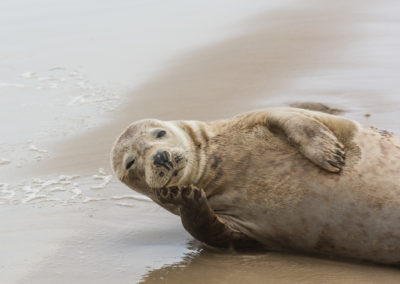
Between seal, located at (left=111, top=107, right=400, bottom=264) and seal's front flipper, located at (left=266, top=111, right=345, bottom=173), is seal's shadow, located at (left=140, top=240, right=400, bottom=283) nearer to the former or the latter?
seal, located at (left=111, top=107, right=400, bottom=264)

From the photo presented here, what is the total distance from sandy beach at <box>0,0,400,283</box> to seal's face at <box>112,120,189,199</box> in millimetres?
354

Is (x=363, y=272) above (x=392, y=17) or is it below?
below

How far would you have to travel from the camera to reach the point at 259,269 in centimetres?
403

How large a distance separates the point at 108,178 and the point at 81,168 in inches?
15.3

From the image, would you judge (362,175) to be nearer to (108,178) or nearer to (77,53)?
(108,178)

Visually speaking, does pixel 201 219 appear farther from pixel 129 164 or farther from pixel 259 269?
pixel 129 164

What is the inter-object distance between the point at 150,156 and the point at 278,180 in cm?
76

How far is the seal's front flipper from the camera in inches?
170

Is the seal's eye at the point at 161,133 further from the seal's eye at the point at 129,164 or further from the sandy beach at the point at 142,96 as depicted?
the sandy beach at the point at 142,96

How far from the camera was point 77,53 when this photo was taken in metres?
9.56

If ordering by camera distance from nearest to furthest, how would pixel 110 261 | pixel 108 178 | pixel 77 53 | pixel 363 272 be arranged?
1. pixel 363 272
2. pixel 110 261
3. pixel 108 178
4. pixel 77 53

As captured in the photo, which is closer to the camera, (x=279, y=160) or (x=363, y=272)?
(x=363, y=272)

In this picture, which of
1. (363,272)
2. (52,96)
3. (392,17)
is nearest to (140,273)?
(363,272)

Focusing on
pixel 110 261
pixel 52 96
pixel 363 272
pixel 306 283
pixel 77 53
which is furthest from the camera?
pixel 77 53
